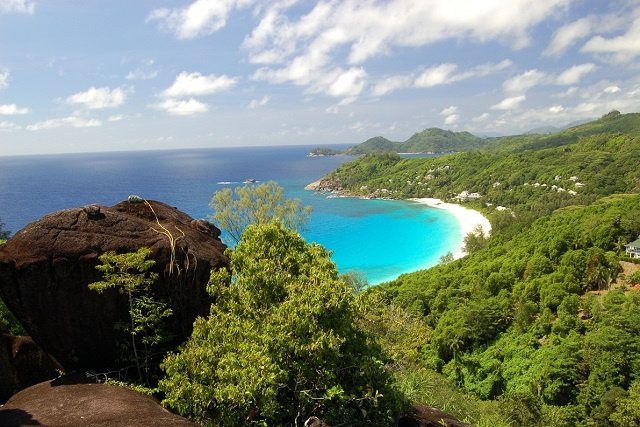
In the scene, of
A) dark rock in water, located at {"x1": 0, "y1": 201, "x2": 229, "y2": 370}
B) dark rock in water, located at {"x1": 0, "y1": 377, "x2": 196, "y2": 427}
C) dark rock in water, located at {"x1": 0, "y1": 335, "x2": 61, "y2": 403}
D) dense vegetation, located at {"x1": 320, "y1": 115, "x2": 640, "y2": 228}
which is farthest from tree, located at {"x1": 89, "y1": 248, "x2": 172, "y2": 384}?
dense vegetation, located at {"x1": 320, "y1": 115, "x2": 640, "y2": 228}

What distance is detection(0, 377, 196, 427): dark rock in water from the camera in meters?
7.84

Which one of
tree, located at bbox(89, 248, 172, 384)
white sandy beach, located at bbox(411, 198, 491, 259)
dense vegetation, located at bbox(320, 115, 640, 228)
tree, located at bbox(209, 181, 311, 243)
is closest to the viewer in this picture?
tree, located at bbox(89, 248, 172, 384)

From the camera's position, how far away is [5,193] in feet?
484

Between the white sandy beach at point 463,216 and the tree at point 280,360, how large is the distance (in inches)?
2790

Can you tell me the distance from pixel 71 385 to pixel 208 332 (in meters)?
4.07

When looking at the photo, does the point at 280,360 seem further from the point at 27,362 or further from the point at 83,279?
the point at 27,362

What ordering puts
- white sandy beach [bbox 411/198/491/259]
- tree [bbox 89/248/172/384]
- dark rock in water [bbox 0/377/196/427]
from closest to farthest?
dark rock in water [bbox 0/377/196/427] < tree [bbox 89/248/172/384] < white sandy beach [bbox 411/198/491/259]

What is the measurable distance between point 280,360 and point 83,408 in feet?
14.6

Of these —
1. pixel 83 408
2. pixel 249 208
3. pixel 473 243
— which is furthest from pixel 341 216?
pixel 83 408

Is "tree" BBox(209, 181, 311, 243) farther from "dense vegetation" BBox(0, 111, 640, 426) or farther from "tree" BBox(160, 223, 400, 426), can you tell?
"tree" BBox(160, 223, 400, 426)

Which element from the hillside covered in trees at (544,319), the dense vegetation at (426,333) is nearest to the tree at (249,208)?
the dense vegetation at (426,333)

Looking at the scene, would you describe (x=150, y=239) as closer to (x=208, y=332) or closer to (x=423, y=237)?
(x=208, y=332)

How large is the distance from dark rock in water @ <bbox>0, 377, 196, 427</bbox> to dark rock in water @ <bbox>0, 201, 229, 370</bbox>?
1128 millimetres

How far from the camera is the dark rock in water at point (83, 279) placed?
32.8 ft
